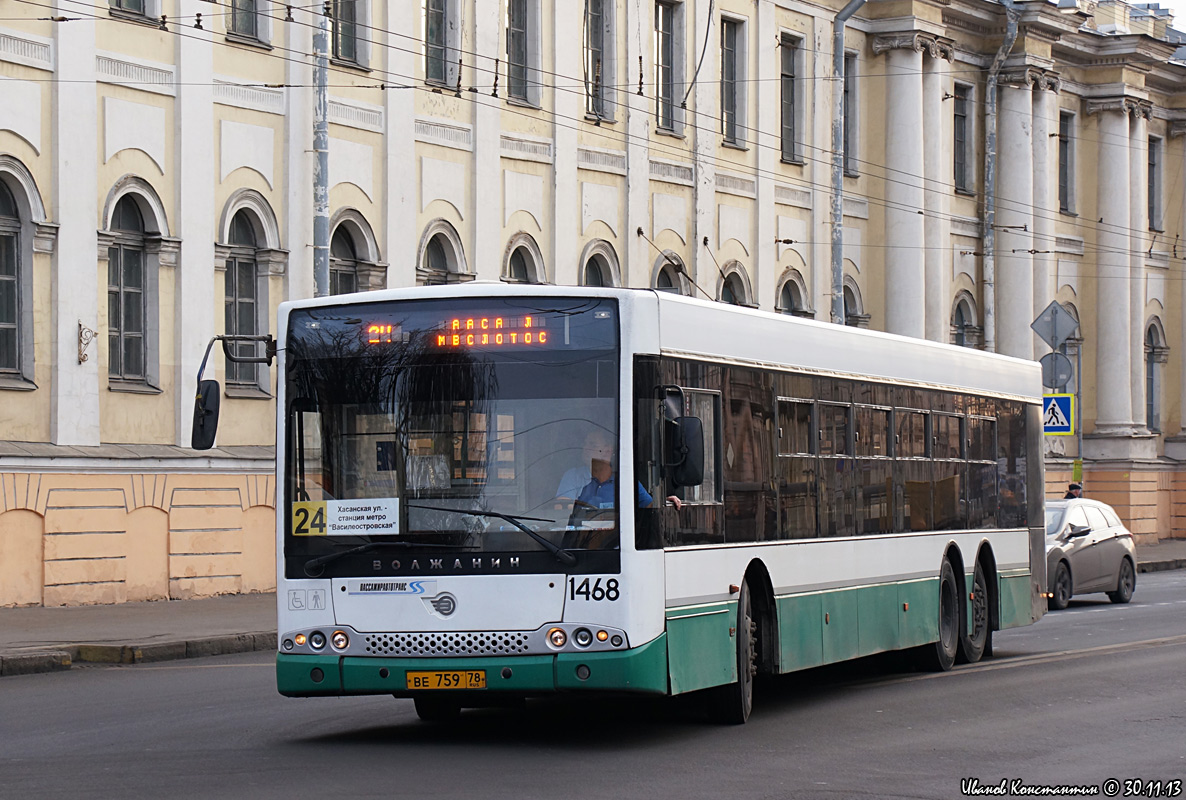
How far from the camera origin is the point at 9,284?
24859mm

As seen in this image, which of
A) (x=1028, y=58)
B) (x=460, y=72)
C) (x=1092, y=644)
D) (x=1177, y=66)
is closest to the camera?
(x=1092, y=644)

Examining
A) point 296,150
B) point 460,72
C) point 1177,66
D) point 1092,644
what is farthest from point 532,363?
point 1177,66

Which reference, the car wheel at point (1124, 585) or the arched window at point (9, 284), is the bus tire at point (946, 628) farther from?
the car wheel at point (1124, 585)

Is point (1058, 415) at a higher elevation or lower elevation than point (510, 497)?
higher

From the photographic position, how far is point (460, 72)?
107ft

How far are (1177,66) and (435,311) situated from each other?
153 ft

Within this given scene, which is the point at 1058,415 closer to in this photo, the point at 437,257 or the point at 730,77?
the point at 437,257

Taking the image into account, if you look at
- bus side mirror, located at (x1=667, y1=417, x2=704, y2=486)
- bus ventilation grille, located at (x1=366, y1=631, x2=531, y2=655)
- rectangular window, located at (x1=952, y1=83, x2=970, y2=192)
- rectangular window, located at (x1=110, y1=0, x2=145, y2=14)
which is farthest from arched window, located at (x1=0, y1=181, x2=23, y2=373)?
rectangular window, located at (x1=952, y1=83, x2=970, y2=192)

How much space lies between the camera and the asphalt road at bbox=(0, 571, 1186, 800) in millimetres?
10789

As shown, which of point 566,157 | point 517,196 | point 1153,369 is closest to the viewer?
point 517,196

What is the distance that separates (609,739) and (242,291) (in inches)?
668

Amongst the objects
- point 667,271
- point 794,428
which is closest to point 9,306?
point 794,428

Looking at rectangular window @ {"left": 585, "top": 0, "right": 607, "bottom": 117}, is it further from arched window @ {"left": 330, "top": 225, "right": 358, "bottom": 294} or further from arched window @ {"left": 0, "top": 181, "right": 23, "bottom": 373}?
arched window @ {"left": 0, "top": 181, "right": 23, "bottom": 373}

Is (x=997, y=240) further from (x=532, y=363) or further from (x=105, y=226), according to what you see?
(x=532, y=363)
